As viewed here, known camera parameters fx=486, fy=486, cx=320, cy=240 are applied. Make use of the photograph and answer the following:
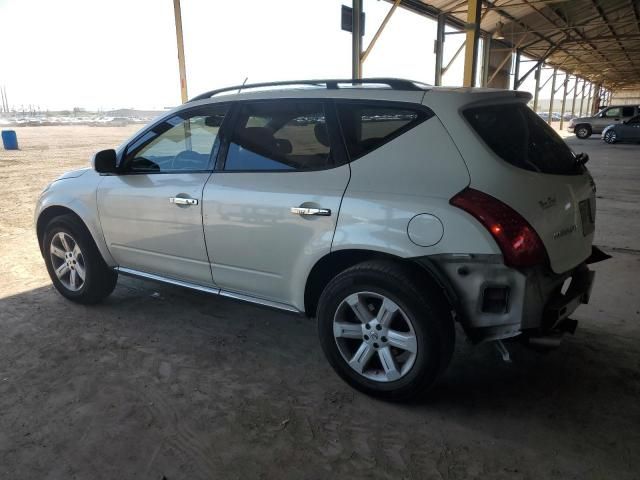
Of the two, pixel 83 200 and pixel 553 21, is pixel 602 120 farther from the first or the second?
pixel 83 200

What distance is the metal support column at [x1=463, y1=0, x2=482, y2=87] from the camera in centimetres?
1344

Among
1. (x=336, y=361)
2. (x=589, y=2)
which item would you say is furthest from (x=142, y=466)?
(x=589, y=2)

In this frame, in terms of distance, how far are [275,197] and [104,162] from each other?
158 centimetres

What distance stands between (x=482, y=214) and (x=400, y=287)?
539 mm

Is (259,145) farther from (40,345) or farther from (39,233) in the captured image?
(39,233)

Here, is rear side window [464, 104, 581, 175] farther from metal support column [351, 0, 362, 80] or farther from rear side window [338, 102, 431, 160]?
metal support column [351, 0, 362, 80]

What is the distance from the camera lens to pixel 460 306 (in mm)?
2443

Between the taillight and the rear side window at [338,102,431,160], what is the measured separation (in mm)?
528

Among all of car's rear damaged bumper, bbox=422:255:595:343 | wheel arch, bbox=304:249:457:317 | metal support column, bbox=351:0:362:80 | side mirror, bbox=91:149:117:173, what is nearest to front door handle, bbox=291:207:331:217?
wheel arch, bbox=304:249:457:317

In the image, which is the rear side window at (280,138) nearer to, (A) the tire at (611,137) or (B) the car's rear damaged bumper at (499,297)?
(B) the car's rear damaged bumper at (499,297)

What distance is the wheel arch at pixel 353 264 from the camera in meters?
2.44

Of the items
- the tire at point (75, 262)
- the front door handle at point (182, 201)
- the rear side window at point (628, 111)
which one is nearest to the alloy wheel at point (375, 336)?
the front door handle at point (182, 201)

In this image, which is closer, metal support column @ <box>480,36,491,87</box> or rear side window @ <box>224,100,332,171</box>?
rear side window @ <box>224,100,332,171</box>

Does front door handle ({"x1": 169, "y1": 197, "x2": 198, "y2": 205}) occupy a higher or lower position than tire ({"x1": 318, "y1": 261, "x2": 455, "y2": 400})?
higher
